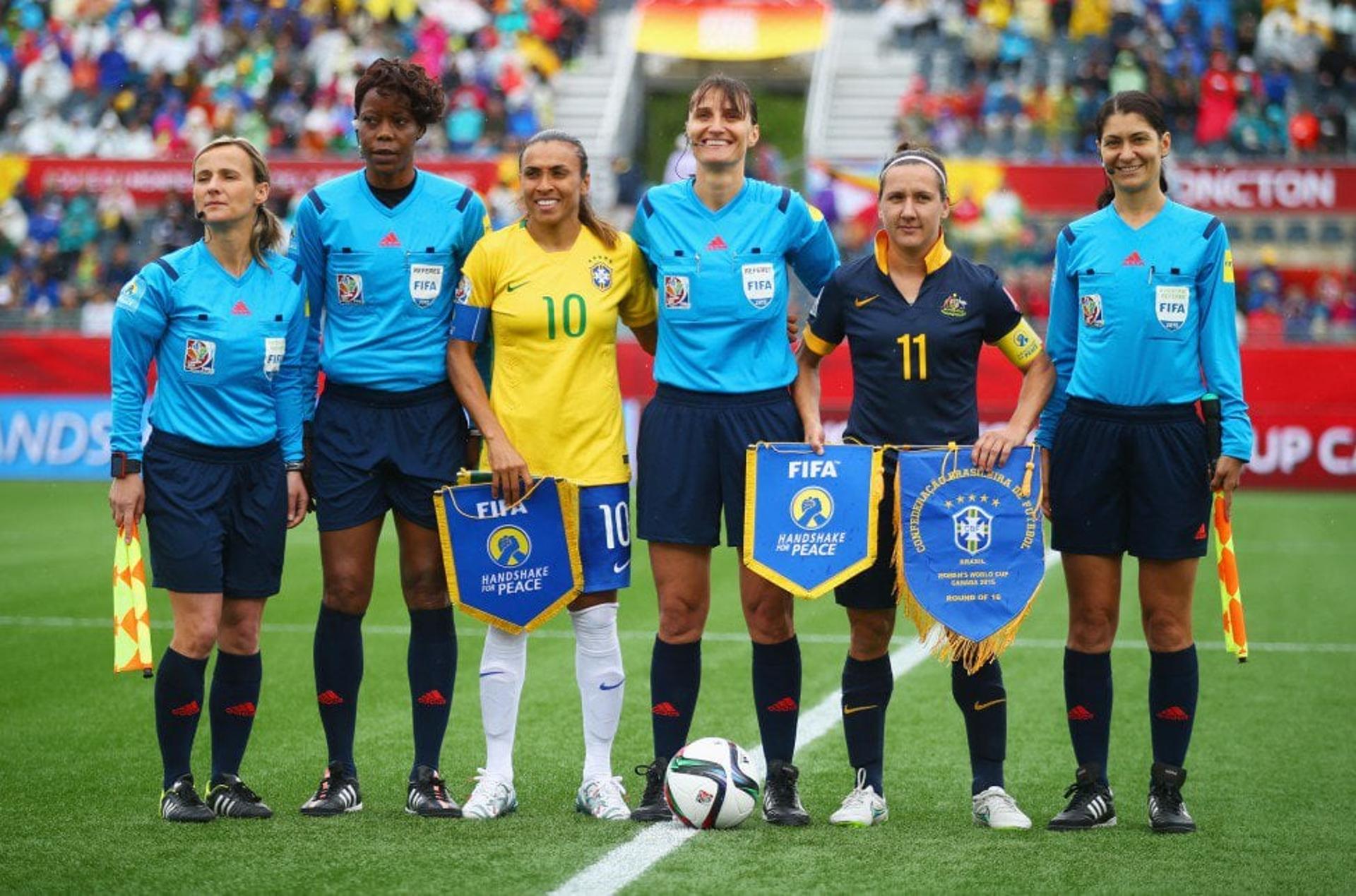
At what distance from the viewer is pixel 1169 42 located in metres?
24.4

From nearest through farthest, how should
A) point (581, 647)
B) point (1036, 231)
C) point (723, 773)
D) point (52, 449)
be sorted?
point (723, 773) → point (581, 647) → point (52, 449) → point (1036, 231)

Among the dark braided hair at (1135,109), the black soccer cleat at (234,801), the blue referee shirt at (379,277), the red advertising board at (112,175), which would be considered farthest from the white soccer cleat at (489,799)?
the red advertising board at (112,175)

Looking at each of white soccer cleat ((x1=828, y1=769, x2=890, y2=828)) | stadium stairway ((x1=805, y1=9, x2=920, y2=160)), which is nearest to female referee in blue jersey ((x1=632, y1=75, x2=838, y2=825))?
white soccer cleat ((x1=828, y1=769, x2=890, y2=828))

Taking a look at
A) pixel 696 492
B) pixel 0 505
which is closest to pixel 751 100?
pixel 696 492

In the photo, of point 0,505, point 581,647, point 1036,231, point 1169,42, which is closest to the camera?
point 581,647

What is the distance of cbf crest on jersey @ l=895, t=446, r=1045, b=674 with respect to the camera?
5.42m

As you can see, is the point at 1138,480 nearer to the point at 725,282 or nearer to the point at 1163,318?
the point at 1163,318

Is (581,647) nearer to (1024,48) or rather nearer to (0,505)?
(0,505)

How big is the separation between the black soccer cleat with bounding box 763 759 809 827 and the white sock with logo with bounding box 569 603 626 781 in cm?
51

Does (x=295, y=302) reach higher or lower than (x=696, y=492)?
higher

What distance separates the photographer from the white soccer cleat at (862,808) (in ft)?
17.9

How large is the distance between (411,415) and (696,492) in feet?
2.94

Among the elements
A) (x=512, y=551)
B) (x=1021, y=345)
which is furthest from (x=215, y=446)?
(x=1021, y=345)

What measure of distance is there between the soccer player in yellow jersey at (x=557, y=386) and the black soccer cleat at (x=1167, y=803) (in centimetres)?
156
